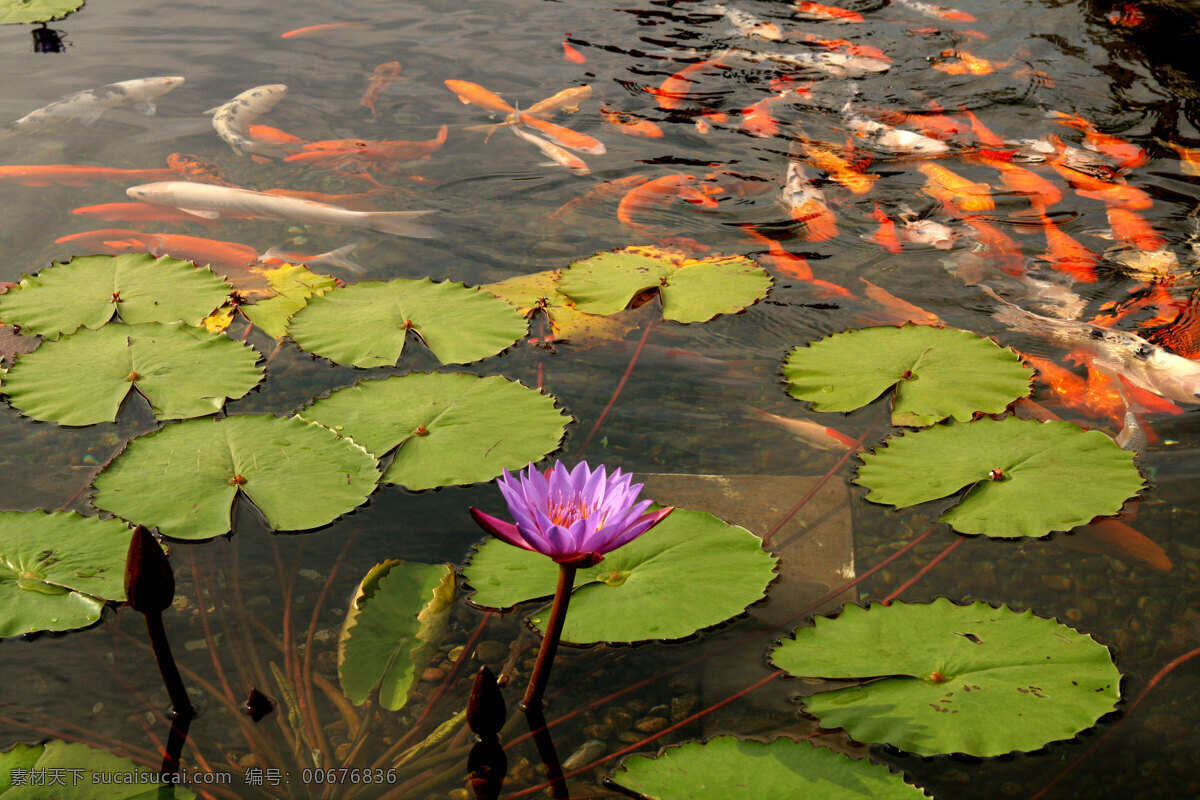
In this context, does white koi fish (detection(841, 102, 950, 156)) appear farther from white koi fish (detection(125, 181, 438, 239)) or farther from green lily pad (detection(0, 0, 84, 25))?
green lily pad (detection(0, 0, 84, 25))

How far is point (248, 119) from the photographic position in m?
3.71

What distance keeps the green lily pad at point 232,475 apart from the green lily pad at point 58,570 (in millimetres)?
72

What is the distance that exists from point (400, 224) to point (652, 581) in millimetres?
1863

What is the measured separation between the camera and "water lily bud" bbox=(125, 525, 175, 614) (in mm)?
1237

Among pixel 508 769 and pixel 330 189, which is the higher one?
pixel 330 189

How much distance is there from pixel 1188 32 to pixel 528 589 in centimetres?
458

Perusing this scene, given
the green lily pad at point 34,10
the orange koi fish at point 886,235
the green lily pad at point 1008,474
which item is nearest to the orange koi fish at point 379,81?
the green lily pad at point 34,10

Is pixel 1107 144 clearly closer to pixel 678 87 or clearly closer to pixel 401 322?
pixel 678 87

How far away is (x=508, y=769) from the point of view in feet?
4.50

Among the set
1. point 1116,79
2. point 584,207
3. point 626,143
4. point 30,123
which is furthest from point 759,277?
point 30,123

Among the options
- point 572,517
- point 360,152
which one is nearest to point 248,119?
point 360,152

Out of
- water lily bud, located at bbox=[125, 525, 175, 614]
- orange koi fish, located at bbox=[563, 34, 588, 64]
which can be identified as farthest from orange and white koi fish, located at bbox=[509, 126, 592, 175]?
water lily bud, located at bbox=[125, 525, 175, 614]

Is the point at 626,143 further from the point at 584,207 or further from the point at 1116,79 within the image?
the point at 1116,79

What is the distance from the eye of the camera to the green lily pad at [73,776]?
126 cm
